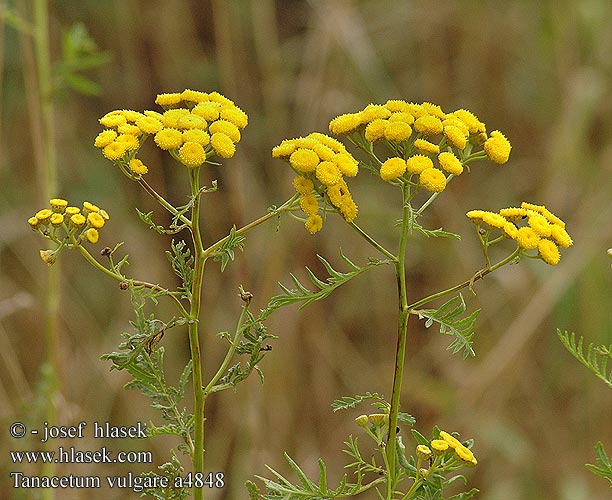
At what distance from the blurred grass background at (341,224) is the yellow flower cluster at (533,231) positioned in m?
1.34

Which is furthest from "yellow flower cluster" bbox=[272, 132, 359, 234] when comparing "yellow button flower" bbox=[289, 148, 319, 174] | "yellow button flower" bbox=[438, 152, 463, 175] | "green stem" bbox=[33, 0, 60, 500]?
"green stem" bbox=[33, 0, 60, 500]

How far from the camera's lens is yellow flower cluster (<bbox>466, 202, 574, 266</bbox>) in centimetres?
98

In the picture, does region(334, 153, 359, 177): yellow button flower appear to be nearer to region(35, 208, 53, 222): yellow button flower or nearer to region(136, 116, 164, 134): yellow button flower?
region(136, 116, 164, 134): yellow button flower

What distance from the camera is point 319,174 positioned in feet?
3.12

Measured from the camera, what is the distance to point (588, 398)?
2609mm

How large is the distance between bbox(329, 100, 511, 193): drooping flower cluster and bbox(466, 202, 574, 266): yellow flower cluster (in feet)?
0.20

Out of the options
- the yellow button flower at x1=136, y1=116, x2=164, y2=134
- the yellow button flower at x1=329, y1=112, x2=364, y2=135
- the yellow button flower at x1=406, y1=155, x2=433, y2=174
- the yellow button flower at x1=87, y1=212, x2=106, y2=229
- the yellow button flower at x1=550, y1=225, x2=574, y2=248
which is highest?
the yellow button flower at x1=136, y1=116, x2=164, y2=134

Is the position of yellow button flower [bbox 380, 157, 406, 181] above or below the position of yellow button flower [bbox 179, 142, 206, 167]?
below

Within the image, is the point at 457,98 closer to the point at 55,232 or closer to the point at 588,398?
the point at 588,398

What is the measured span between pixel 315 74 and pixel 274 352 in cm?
81

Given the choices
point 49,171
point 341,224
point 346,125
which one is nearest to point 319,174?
point 346,125

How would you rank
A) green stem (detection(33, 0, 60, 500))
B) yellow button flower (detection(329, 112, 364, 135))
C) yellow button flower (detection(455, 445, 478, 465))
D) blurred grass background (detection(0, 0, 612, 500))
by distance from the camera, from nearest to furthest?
yellow button flower (detection(455, 445, 478, 465))
yellow button flower (detection(329, 112, 364, 135))
green stem (detection(33, 0, 60, 500))
blurred grass background (detection(0, 0, 612, 500))

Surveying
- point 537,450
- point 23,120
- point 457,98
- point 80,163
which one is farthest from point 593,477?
point 23,120

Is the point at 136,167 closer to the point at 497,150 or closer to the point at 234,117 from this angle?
the point at 234,117
